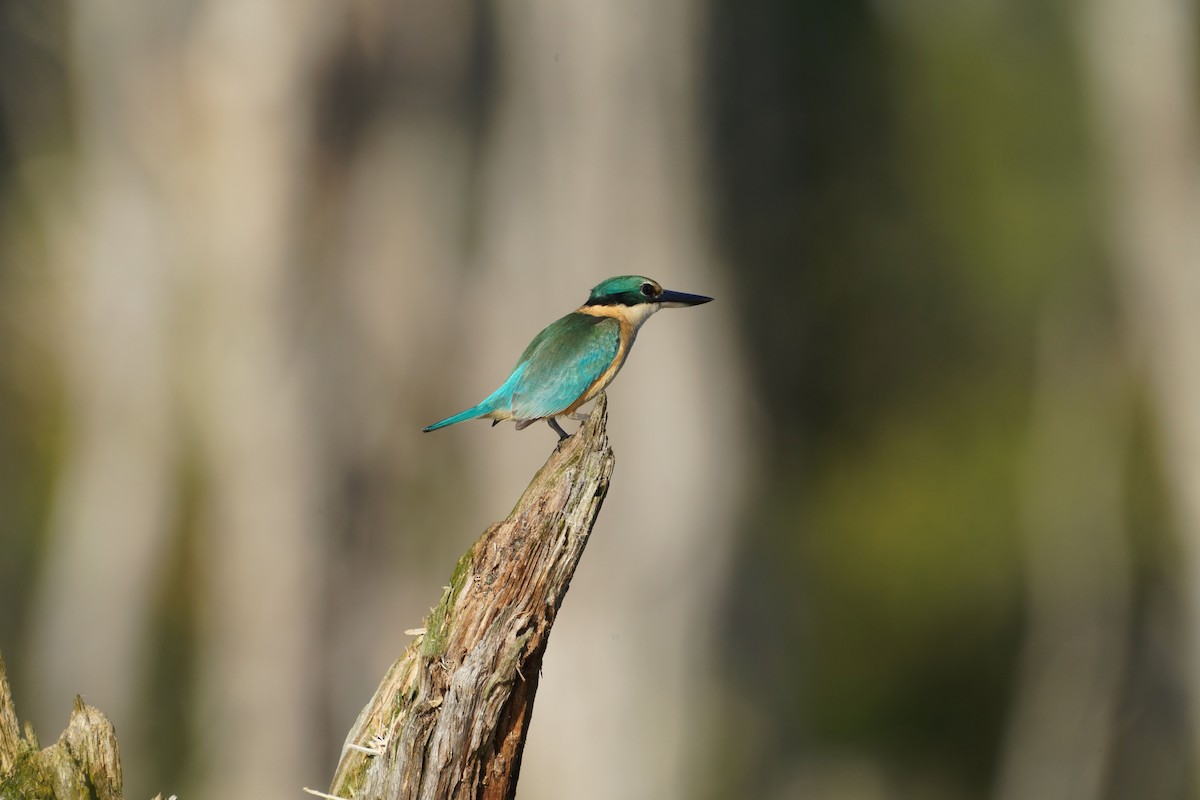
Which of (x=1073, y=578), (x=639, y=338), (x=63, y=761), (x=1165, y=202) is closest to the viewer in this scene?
(x=63, y=761)

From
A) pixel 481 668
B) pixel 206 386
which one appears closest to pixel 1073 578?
pixel 206 386

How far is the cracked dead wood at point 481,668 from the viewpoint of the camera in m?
2.41

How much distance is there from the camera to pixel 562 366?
3.48 m

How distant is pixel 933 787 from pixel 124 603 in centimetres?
646

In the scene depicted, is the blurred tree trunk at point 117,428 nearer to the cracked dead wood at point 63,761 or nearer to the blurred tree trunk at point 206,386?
the blurred tree trunk at point 206,386

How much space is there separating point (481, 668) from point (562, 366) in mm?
1182

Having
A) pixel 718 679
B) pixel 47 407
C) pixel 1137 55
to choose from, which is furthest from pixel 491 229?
pixel 1137 55

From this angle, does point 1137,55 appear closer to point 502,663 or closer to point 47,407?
point 47,407

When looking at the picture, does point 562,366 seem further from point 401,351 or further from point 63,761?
point 401,351

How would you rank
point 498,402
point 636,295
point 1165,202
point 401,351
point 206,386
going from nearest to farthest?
point 498,402
point 636,295
point 401,351
point 206,386
point 1165,202

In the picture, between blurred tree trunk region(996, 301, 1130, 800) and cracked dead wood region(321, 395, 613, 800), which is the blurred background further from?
cracked dead wood region(321, 395, 613, 800)

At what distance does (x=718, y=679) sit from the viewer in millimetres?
7684

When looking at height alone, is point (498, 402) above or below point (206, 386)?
above

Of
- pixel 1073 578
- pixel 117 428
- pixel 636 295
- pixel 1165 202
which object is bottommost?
pixel 1073 578
